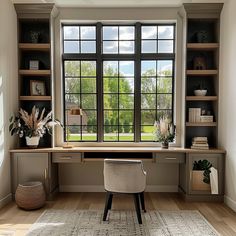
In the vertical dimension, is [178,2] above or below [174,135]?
above

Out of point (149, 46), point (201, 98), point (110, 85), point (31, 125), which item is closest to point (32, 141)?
point (31, 125)

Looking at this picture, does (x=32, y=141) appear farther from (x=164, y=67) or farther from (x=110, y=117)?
(x=164, y=67)

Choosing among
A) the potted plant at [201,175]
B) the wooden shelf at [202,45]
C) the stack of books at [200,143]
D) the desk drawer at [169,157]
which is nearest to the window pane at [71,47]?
the wooden shelf at [202,45]

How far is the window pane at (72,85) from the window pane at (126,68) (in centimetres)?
81

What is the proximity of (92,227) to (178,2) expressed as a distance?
3686 millimetres

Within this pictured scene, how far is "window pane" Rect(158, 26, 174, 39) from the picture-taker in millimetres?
4855

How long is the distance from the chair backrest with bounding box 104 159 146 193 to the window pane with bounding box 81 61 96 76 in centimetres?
203

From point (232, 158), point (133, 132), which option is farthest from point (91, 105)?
point (232, 158)

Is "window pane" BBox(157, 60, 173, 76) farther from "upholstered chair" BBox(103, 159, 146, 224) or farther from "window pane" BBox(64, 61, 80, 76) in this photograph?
"upholstered chair" BBox(103, 159, 146, 224)

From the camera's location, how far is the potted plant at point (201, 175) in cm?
423

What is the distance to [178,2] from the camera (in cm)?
441

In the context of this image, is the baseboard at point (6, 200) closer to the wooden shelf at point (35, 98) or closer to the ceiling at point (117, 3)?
the wooden shelf at point (35, 98)

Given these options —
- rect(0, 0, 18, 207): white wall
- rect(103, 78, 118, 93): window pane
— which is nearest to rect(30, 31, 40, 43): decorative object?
rect(0, 0, 18, 207): white wall

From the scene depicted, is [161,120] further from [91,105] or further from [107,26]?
[107,26]
